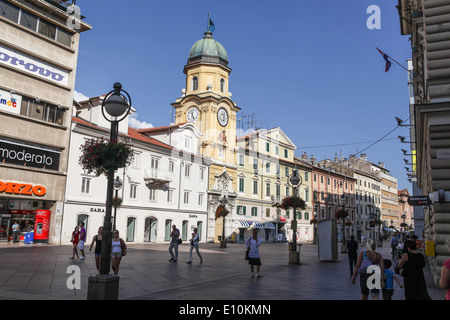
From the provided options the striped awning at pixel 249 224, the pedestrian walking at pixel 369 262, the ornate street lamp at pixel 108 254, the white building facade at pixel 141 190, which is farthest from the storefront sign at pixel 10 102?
the striped awning at pixel 249 224

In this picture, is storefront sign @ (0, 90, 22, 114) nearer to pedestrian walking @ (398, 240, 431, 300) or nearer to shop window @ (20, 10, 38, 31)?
shop window @ (20, 10, 38, 31)

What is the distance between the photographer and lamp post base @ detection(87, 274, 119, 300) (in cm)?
799

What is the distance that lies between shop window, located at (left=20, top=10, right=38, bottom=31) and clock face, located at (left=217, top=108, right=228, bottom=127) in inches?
1041

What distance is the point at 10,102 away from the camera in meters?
29.5

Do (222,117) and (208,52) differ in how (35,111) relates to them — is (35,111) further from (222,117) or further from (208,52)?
(208,52)

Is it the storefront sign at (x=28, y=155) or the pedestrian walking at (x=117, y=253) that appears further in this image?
the storefront sign at (x=28, y=155)

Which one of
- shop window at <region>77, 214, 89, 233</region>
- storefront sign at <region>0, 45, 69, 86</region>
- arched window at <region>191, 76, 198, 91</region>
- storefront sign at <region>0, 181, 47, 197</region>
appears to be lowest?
shop window at <region>77, 214, 89, 233</region>

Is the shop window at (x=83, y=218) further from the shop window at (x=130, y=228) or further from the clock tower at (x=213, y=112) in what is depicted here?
the clock tower at (x=213, y=112)

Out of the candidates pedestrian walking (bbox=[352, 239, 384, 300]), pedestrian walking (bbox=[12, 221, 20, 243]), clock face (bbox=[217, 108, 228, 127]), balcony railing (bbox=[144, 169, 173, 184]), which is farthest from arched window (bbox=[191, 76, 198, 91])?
pedestrian walking (bbox=[352, 239, 384, 300])

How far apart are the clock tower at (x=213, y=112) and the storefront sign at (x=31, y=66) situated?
21220 millimetres

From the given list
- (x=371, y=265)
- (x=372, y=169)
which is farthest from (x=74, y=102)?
(x=372, y=169)

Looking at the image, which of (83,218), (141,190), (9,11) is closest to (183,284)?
(83,218)

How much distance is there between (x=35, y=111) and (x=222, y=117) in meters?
27.3

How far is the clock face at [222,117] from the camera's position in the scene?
5360 cm
